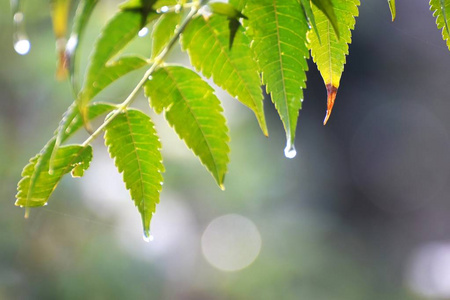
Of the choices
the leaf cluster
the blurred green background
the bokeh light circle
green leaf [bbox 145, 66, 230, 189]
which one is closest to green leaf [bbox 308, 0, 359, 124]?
the leaf cluster

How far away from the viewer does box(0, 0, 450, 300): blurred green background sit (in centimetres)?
444

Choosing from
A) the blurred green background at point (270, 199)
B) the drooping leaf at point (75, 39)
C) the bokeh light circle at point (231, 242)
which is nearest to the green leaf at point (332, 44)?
the drooping leaf at point (75, 39)

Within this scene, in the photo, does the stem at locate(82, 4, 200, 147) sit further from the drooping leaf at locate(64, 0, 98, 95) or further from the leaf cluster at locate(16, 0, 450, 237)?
the drooping leaf at locate(64, 0, 98, 95)

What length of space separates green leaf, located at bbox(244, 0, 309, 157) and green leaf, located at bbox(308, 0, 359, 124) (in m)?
0.04

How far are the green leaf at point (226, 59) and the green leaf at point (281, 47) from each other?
11mm

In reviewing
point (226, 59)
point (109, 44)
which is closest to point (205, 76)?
point (226, 59)

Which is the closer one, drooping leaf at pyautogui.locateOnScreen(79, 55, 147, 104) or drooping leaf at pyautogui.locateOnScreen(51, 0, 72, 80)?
drooping leaf at pyautogui.locateOnScreen(51, 0, 72, 80)

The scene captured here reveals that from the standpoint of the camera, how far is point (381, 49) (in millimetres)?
7059

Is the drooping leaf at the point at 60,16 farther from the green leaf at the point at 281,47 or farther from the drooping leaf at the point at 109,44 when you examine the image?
the green leaf at the point at 281,47

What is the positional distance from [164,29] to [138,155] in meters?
0.13

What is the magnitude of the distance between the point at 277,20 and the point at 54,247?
4.58 m

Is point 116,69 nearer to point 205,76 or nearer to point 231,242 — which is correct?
point 205,76

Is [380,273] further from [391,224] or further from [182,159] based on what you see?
[182,159]

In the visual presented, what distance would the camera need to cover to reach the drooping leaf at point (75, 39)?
0.28 metres
